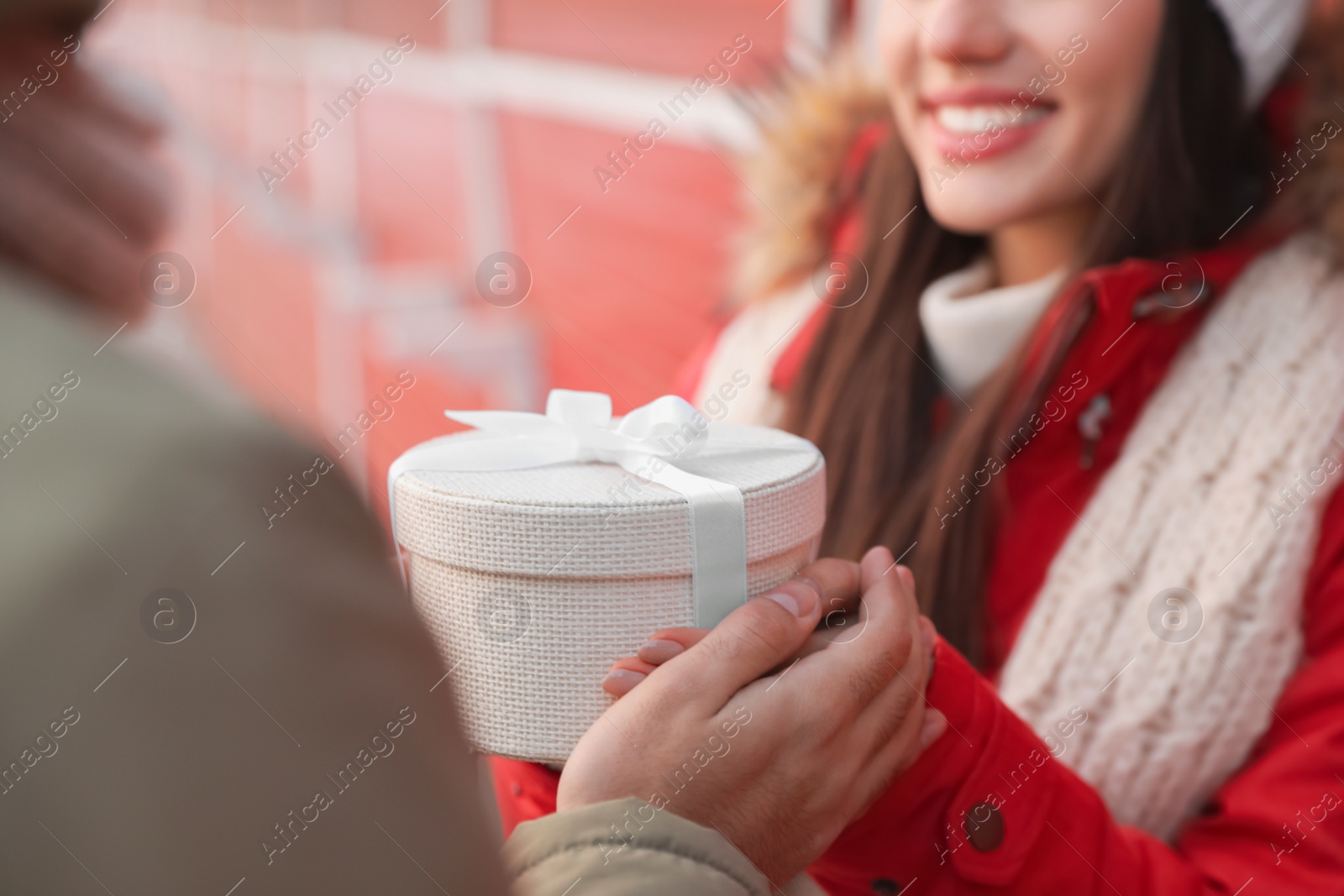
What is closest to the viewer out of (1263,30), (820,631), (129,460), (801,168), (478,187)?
(129,460)

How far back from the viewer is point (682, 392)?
1596mm

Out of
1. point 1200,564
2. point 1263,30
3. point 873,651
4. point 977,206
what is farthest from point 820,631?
point 1263,30

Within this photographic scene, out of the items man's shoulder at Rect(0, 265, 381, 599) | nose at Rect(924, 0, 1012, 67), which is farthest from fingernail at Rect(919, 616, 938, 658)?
nose at Rect(924, 0, 1012, 67)

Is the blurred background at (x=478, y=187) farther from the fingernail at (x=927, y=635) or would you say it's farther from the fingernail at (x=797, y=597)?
the fingernail at (x=927, y=635)

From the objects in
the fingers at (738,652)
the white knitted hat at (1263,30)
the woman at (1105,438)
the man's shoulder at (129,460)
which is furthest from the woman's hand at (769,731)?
the white knitted hat at (1263,30)

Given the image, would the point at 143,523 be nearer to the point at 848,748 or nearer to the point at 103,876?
the point at 103,876

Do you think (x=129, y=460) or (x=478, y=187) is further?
(x=478, y=187)

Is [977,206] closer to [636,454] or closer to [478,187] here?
[636,454]

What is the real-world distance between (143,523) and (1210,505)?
958 mm

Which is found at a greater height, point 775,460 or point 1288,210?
point 775,460

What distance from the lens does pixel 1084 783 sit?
866 millimetres

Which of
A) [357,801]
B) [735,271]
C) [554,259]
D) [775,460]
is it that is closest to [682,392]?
[735,271]

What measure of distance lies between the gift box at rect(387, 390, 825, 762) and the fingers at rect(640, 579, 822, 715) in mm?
25

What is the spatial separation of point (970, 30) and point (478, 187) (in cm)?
281
